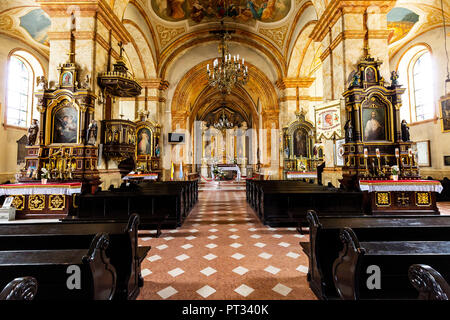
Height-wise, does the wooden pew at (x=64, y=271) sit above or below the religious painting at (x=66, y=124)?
below

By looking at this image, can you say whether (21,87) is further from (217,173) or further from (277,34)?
(277,34)

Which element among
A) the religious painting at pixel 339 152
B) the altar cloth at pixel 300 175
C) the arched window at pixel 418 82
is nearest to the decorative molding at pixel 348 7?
the religious painting at pixel 339 152

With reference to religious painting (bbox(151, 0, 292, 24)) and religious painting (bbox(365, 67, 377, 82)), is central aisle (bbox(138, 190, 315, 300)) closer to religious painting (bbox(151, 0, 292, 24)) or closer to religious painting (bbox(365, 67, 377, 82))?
religious painting (bbox(365, 67, 377, 82))

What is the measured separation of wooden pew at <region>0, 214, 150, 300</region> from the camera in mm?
1860

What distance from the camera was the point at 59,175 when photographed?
16.9ft

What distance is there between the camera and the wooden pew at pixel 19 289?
0.79 meters

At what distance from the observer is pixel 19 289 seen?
33.4 inches

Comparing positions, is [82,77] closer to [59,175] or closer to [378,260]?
[59,175]

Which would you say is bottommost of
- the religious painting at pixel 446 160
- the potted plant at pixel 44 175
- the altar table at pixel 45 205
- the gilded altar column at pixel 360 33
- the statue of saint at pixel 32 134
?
the altar table at pixel 45 205

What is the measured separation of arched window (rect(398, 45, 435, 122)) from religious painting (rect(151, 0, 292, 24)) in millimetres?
6338

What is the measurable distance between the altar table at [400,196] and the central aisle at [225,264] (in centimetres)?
225

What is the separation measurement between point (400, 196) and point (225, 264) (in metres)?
4.82

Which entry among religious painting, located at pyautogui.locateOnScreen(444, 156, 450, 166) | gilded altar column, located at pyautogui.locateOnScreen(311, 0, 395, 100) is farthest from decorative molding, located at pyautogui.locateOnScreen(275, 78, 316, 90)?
religious painting, located at pyautogui.locateOnScreen(444, 156, 450, 166)

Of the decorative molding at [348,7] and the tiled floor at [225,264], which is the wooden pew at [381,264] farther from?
the decorative molding at [348,7]
